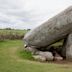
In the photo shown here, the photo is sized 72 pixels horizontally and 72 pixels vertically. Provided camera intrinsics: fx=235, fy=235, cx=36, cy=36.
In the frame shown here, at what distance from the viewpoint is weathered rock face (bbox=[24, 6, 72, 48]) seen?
16.7 m

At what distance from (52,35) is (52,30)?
0.38 metres

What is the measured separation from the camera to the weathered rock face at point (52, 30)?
16.7 m

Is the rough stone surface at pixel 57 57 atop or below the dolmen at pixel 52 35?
below

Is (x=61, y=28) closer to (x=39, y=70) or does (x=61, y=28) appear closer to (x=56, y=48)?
(x=56, y=48)

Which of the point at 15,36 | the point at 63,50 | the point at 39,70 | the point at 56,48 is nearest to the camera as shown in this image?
the point at 39,70

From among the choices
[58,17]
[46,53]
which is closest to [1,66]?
[46,53]

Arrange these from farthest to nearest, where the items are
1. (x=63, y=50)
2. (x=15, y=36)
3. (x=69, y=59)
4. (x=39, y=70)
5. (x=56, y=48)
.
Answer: (x=15, y=36)
(x=56, y=48)
(x=63, y=50)
(x=69, y=59)
(x=39, y=70)

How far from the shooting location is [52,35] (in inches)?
674

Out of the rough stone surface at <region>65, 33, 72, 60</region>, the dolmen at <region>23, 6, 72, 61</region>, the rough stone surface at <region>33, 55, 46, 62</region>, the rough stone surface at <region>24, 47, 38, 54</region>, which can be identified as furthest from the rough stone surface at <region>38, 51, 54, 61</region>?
the rough stone surface at <region>65, 33, 72, 60</region>

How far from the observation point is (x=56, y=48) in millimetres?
19875

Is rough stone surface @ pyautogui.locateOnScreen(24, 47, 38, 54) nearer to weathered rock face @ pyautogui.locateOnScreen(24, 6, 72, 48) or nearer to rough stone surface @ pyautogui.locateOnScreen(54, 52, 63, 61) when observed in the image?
weathered rock face @ pyautogui.locateOnScreen(24, 6, 72, 48)

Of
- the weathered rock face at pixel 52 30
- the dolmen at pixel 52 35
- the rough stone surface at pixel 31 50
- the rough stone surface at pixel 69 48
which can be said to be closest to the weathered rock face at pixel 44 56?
the dolmen at pixel 52 35

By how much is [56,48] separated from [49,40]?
263 centimetres

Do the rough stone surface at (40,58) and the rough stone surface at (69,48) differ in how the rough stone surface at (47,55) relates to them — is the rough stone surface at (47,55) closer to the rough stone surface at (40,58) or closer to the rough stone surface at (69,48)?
the rough stone surface at (40,58)
